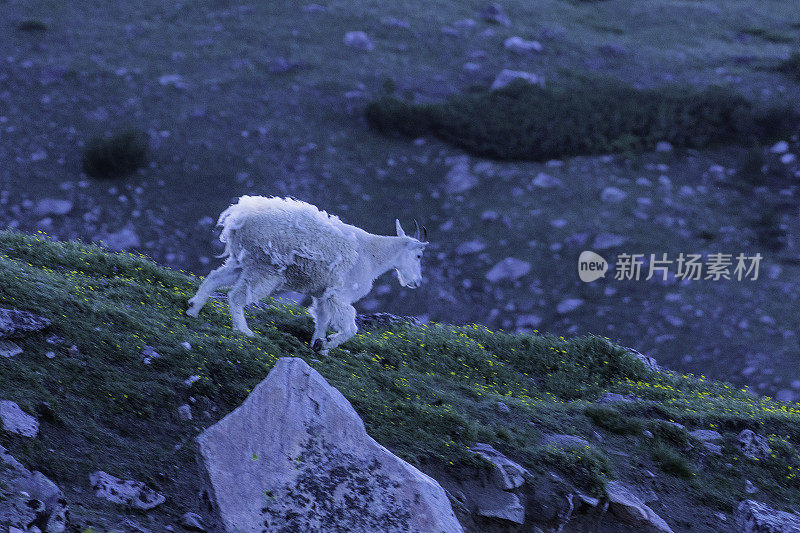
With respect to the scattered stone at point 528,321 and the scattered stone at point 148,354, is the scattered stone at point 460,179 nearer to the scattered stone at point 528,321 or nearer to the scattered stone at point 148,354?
the scattered stone at point 528,321

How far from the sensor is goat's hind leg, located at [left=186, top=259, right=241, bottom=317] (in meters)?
9.80

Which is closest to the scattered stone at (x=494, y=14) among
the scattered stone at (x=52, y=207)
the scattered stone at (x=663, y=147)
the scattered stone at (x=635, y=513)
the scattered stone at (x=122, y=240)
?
the scattered stone at (x=663, y=147)

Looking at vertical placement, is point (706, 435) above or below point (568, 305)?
above

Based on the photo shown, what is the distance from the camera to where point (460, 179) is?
2122cm

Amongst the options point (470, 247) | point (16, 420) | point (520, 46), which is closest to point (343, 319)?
point (16, 420)

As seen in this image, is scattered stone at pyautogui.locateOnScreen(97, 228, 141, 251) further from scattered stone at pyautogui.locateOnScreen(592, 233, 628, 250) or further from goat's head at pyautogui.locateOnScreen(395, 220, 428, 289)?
scattered stone at pyautogui.locateOnScreen(592, 233, 628, 250)

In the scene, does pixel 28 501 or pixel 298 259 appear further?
pixel 298 259

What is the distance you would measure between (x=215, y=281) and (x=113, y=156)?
1132 cm

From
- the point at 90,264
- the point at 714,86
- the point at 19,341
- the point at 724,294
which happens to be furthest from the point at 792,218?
the point at 19,341

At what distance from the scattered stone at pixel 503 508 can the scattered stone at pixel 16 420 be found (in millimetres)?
4106

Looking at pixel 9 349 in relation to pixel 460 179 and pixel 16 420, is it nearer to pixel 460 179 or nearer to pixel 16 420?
pixel 16 420

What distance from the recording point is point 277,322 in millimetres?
11477

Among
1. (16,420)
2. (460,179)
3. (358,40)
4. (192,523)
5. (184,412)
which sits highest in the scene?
(16,420)

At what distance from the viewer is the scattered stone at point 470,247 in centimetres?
1955
